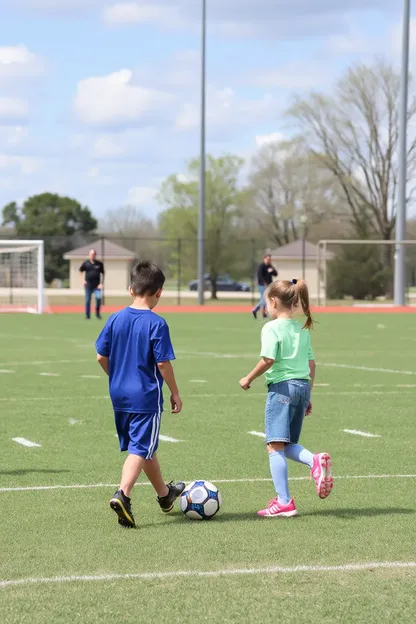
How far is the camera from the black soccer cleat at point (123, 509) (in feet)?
20.9

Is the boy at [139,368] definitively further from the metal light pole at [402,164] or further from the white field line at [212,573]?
the metal light pole at [402,164]

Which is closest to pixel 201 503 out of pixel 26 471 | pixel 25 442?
pixel 26 471

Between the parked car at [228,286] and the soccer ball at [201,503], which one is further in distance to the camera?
the parked car at [228,286]

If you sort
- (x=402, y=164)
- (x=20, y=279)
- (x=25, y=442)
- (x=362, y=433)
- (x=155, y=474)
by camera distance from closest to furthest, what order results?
(x=155, y=474) < (x=25, y=442) < (x=362, y=433) < (x=20, y=279) < (x=402, y=164)

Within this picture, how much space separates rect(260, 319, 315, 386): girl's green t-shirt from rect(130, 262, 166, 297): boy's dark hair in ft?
2.47

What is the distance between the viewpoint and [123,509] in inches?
251

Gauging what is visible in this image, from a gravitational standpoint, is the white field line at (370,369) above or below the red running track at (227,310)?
above

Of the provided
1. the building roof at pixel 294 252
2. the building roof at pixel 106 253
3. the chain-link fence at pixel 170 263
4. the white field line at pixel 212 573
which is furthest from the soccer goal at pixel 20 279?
the building roof at pixel 294 252

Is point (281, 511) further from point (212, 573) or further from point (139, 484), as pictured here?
point (139, 484)

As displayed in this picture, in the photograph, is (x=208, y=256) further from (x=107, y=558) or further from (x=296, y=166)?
(x=107, y=558)

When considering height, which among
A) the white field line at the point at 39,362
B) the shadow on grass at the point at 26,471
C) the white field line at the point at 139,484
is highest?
the white field line at the point at 139,484

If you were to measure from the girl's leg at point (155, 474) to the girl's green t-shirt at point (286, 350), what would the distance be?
88cm

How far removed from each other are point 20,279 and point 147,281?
35.9m

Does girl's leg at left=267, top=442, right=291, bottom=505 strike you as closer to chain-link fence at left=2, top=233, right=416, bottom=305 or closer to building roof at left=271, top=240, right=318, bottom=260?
chain-link fence at left=2, top=233, right=416, bottom=305
